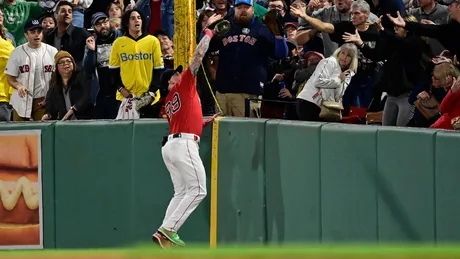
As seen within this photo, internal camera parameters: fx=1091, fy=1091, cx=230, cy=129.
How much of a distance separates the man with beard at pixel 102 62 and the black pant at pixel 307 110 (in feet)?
9.84

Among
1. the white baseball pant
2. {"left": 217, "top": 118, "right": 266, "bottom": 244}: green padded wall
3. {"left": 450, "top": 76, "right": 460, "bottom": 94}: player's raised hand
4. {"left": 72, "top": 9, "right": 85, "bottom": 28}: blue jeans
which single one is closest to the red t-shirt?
the white baseball pant

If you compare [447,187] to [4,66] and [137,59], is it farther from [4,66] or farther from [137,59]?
[4,66]

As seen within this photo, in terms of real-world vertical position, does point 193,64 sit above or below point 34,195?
above

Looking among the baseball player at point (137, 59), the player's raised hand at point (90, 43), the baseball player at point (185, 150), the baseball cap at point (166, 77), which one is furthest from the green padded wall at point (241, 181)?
the player's raised hand at point (90, 43)

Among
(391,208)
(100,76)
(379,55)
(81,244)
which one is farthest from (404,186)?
(100,76)

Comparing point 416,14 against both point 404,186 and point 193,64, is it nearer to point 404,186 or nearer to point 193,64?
point 193,64

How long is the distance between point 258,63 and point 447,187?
15.2 ft

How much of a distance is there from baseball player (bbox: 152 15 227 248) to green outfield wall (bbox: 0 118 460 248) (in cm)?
61

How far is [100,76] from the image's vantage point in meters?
13.8

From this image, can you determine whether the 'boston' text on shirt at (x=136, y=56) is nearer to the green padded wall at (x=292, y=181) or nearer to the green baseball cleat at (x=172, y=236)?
the green padded wall at (x=292, y=181)

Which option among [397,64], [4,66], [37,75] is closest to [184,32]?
[397,64]

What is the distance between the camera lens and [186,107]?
10945 mm

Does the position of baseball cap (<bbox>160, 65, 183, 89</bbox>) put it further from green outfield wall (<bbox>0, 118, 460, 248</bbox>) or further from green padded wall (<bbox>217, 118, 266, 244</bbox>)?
green padded wall (<bbox>217, 118, 266, 244</bbox>)

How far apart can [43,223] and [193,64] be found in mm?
2984
